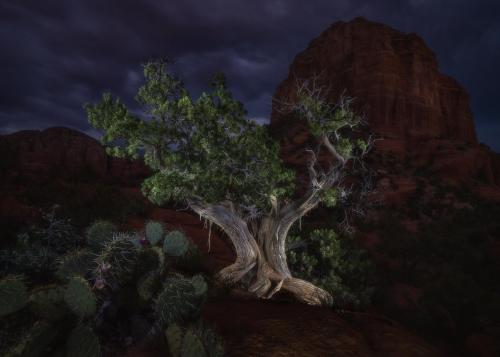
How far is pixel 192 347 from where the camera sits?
2961 mm

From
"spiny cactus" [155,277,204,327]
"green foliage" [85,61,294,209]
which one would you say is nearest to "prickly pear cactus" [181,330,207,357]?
"spiny cactus" [155,277,204,327]

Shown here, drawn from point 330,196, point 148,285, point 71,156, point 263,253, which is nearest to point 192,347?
point 148,285

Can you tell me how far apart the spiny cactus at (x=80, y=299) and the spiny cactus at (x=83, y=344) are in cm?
31

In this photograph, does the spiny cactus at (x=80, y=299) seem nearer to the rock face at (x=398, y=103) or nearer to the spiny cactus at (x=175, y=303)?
the spiny cactus at (x=175, y=303)

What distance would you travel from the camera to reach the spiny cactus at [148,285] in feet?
13.5

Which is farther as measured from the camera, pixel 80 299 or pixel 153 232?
pixel 153 232

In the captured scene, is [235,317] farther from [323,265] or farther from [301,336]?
[323,265]

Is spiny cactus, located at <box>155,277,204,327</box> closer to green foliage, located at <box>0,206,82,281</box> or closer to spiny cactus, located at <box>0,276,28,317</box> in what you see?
spiny cactus, located at <box>0,276,28,317</box>

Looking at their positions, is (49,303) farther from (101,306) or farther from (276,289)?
(276,289)

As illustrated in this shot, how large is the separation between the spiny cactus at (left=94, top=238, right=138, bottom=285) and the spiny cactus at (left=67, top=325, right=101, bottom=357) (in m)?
0.92

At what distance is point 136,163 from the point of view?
36562 millimetres

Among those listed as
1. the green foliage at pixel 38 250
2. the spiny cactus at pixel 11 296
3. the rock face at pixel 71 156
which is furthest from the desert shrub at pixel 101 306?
the rock face at pixel 71 156

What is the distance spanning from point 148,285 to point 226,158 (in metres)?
3.57

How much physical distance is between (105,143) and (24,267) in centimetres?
304
